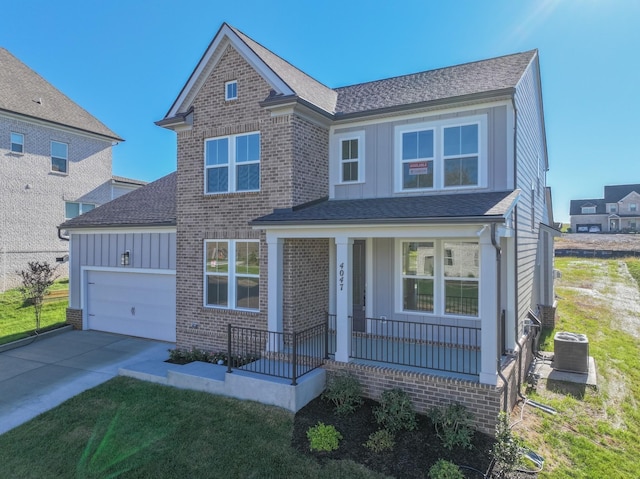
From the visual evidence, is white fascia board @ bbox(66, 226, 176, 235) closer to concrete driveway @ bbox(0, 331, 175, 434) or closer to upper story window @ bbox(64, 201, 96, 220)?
concrete driveway @ bbox(0, 331, 175, 434)

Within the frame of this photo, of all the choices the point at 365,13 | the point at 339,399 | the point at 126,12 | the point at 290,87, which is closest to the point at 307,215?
the point at 290,87

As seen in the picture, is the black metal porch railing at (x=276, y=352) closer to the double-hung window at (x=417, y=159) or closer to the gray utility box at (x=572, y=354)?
the double-hung window at (x=417, y=159)

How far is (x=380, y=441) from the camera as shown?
5.97 meters

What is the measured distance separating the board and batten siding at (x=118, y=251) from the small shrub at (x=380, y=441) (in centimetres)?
764

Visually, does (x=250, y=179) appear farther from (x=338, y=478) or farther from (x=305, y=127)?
(x=338, y=478)

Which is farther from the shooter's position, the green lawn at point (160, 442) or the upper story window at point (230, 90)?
the upper story window at point (230, 90)

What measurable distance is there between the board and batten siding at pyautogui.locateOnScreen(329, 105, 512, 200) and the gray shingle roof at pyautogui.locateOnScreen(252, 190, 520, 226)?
0.98 feet

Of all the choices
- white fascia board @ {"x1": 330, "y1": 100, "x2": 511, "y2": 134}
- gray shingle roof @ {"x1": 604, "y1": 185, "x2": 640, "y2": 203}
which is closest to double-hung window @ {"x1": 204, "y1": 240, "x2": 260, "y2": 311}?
white fascia board @ {"x1": 330, "y1": 100, "x2": 511, "y2": 134}

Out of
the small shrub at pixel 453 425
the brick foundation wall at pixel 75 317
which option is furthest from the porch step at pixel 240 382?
the brick foundation wall at pixel 75 317

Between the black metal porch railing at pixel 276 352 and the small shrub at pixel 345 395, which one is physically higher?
the black metal porch railing at pixel 276 352

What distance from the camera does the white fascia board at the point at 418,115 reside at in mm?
8335

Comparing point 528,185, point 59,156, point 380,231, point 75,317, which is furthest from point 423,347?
point 59,156

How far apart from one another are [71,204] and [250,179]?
584 inches

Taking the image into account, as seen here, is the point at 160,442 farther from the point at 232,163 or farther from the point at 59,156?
the point at 59,156
